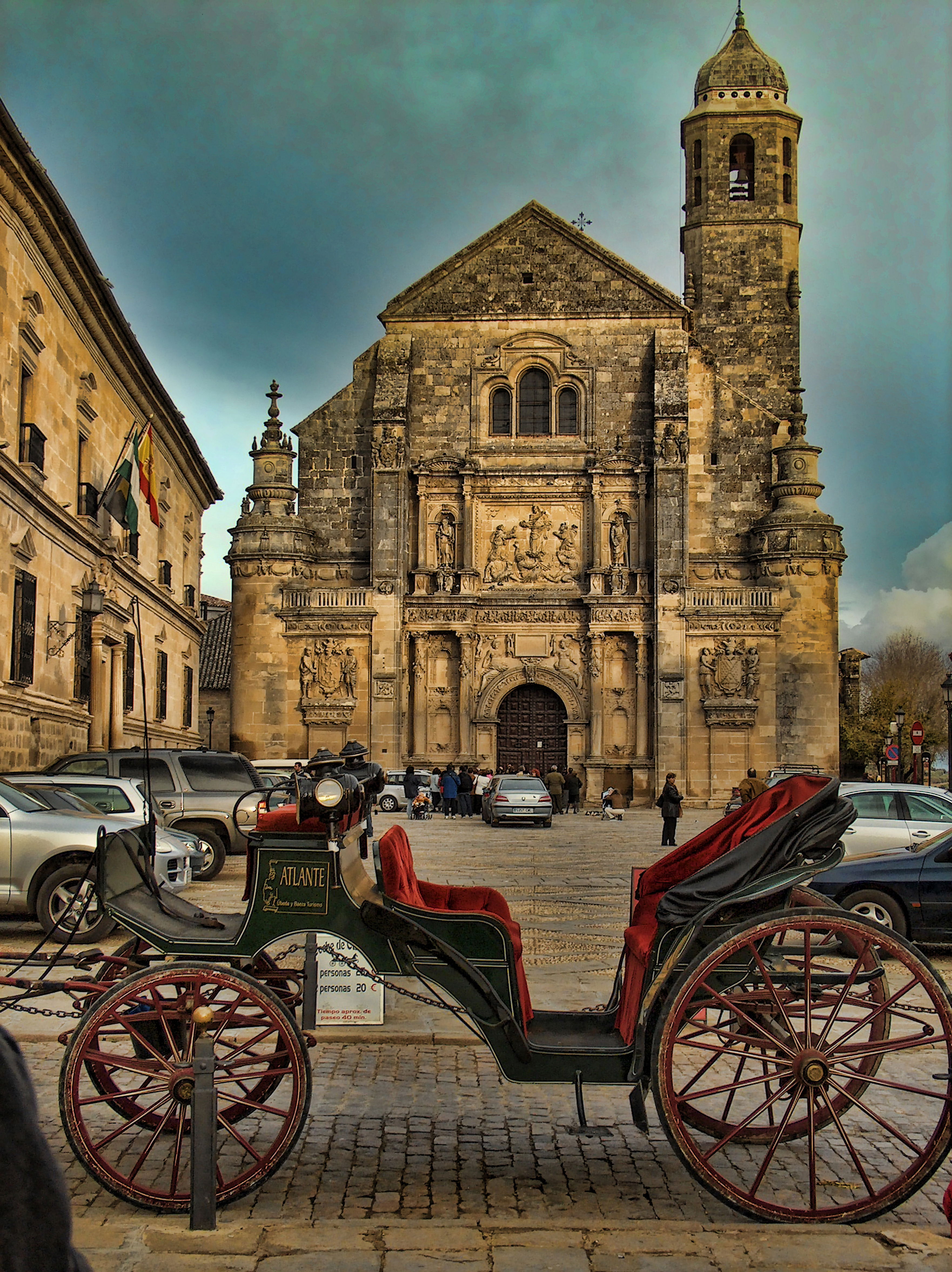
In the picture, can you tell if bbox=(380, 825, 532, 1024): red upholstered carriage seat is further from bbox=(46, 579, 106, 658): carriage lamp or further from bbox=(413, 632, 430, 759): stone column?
bbox=(413, 632, 430, 759): stone column

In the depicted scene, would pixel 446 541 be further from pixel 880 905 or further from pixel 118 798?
pixel 880 905

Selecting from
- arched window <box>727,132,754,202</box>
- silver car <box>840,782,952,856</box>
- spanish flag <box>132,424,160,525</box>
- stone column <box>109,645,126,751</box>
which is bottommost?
silver car <box>840,782,952,856</box>

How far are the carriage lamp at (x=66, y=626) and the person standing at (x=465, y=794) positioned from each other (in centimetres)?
1500

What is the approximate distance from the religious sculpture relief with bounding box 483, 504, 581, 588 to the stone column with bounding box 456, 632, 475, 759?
2.03 meters

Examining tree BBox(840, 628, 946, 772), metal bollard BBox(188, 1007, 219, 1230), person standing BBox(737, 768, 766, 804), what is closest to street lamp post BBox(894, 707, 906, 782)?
tree BBox(840, 628, 946, 772)

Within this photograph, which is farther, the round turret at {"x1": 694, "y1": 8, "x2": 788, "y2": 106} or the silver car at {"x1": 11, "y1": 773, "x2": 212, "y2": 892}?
the round turret at {"x1": 694, "y1": 8, "x2": 788, "y2": 106}

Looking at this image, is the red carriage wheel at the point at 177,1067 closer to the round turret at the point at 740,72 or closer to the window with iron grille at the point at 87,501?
the window with iron grille at the point at 87,501

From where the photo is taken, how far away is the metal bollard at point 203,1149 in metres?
4.71

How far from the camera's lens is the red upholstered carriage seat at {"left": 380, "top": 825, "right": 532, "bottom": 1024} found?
5391 mm

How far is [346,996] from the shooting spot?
8.21 meters

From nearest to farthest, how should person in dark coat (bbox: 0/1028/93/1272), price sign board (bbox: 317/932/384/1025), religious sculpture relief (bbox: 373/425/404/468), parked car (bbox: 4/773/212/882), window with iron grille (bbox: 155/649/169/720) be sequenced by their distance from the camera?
person in dark coat (bbox: 0/1028/93/1272)
price sign board (bbox: 317/932/384/1025)
parked car (bbox: 4/773/212/882)
window with iron grille (bbox: 155/649/169/720)
religious sculpture relief (bbox: 373/425/404/468)

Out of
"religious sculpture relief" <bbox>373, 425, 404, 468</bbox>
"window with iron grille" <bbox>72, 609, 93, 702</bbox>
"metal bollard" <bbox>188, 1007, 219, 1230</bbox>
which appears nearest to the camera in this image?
"metal bollard" <bbox>188, 1007, 219, 1230</bbox>

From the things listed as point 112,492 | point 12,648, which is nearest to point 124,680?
point 112,492

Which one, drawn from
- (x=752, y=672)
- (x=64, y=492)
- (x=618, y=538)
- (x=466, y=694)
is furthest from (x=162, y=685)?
(x=752, y=672)
